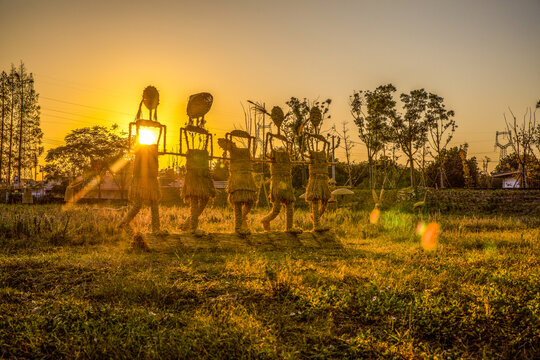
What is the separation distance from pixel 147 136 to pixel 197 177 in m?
1.27

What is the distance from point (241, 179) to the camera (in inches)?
336

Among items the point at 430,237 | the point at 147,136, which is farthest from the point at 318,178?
the point at 147,136

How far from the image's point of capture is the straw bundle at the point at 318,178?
31.9 ft

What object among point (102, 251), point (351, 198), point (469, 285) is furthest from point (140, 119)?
point (351, 198)

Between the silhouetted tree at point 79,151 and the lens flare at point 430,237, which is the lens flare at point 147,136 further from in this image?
the silhouetted tree at point 79,151

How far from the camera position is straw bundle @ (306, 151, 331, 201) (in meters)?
9.72

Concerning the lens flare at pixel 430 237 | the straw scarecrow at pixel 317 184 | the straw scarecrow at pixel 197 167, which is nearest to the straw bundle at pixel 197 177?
the straw scarecrow at pixel 197 167

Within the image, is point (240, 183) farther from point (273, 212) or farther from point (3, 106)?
point (3, 106)

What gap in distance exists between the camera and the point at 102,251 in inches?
303

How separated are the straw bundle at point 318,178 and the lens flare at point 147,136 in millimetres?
3782

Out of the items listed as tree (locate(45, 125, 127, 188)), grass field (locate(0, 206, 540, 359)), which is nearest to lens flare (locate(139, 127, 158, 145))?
grass field (locate(0, 206, 540, 359))

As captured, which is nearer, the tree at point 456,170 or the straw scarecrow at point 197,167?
the straw scarecrow at point 197,167

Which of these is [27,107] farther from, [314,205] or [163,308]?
[163,308]

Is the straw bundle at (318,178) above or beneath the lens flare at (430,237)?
above
